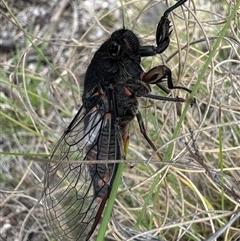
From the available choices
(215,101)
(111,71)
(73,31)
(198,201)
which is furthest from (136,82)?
(73,31)

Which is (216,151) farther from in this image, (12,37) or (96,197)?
(12,37)

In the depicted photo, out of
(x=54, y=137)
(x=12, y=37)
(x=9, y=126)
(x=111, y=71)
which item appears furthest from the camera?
(x=12, y=37)

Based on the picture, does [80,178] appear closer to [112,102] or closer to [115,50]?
[112,102]

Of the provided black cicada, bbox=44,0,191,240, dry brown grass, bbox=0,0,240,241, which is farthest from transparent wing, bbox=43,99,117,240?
dry brown grass, bbox=0,0,240,241

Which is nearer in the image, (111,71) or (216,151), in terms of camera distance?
(111,71)

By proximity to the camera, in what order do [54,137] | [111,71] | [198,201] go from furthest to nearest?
[54,137] → [198,201] → [111,71]

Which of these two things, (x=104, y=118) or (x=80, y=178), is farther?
(x=80, y=178)

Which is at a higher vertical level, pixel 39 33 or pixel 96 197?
pixel 39 33

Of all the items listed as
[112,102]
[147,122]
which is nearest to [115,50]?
[112,102]
